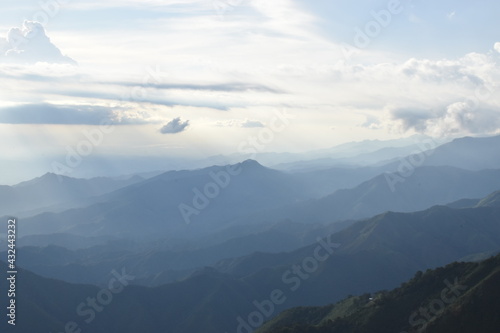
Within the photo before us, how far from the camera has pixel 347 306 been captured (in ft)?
438

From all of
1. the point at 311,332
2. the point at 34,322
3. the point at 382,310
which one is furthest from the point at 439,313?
the point at 34,322

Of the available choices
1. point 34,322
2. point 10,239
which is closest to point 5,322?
point 34,322

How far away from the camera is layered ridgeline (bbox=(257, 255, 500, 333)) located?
8956cm

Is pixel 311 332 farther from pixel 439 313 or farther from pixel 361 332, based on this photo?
pixel 439 313

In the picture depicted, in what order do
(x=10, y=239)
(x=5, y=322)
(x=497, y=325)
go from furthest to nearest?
(x=5, y=322) < (x=10, y=239) < (x=497, y=325)

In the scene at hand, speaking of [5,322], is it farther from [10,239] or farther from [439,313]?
[439,313]

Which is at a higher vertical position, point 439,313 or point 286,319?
point 286,319

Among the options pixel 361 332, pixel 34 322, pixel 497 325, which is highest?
pixel 34 322

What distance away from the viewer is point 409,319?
104562 millimetres

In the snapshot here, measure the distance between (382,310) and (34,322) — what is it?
150164 millimetres

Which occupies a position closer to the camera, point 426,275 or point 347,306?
point 426,275

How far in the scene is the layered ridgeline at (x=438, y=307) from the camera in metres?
89.6

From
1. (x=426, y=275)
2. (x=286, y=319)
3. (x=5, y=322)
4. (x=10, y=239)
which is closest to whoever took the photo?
(x=426, y=275)

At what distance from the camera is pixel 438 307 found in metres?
101
